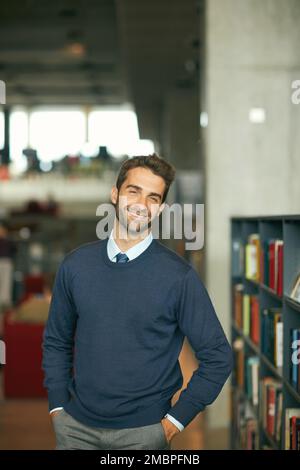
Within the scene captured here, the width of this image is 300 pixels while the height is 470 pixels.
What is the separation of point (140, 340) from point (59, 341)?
0.35m

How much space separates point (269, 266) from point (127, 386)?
161 cm

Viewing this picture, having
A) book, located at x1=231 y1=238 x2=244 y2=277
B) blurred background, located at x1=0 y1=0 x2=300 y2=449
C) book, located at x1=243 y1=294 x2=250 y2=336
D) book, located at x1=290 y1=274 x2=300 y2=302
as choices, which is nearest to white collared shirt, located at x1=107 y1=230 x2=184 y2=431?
book, located at x1=290 y1=274 x2=300 y2=302

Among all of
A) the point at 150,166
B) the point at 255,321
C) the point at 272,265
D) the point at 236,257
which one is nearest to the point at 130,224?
the point at 150,166

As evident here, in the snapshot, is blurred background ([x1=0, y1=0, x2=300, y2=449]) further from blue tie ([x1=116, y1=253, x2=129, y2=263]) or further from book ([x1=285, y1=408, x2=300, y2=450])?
blue tie ([x1=116, y1=253, x2=129, y2=263])

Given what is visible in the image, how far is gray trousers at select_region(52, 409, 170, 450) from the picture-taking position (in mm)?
2236

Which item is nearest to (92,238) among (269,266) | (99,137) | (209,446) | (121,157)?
(121,157)

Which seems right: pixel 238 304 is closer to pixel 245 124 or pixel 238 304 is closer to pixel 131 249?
pixel 245 124

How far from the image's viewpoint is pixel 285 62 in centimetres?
557

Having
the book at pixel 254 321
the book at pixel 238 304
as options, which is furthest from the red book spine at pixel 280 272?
the book at pixel 238 304

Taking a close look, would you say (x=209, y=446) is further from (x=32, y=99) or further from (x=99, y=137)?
(x=99, y=137)

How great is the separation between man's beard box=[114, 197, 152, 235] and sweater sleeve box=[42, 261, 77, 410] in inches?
8.8

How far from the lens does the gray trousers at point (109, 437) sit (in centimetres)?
224

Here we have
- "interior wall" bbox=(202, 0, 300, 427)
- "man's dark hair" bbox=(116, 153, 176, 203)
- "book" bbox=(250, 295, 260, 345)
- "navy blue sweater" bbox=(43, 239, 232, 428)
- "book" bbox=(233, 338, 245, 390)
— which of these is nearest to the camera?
"navy blue sweater" bbox=(43, 239, 232, 428)

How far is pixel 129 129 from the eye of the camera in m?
26.0
